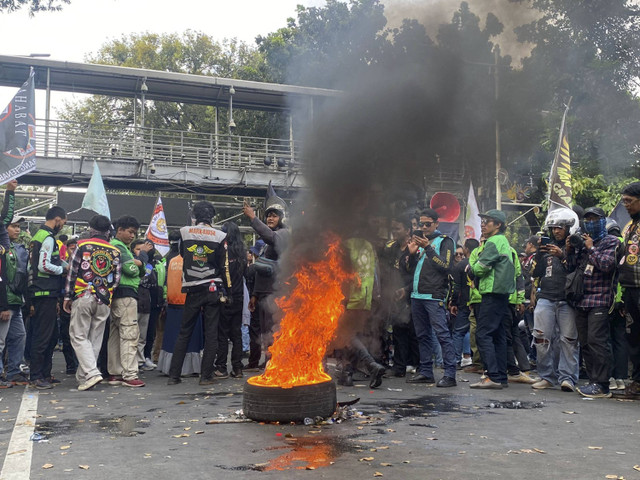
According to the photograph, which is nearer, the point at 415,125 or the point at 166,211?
the point at 415,125

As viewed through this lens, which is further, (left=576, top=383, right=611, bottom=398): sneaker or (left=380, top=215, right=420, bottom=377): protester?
(left=380, top=215, right=420, bottom=377): protester

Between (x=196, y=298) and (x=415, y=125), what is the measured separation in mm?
3666

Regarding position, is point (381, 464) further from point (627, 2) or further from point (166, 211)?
point (166, 211)

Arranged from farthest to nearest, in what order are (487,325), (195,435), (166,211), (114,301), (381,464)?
1. (166,211)
2. (114,301)
3. (487,325)
4. (195,435)
5. (381,464)

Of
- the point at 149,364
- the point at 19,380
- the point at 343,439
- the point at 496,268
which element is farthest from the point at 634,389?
the point at 19,380

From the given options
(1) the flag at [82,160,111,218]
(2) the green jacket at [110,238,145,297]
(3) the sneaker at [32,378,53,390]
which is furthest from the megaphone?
(1) the flag at [82,160,111,218]

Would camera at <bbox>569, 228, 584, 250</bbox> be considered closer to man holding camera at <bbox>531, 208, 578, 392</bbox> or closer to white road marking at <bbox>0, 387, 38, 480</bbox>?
man holding camera at <bbox>531, 208, 578, 392</bbox>

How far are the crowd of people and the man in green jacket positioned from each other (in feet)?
0.05

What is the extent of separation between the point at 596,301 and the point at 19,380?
758 cm

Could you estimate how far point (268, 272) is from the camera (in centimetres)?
912

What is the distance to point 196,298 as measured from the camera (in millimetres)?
8234

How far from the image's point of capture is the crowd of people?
7406mm

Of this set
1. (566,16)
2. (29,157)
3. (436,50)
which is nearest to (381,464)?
(436,50)

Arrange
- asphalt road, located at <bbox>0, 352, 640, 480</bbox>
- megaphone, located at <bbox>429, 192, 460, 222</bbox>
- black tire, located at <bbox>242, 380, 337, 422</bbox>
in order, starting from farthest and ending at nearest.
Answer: megaphone, located at <bbox>429, 192, 460, 222</bbox> → black tire, located at <bbox>242, 380, 337, 422</bbox> → asphalt road, located at <bbox>0, 352, 640, 480</bbox>
